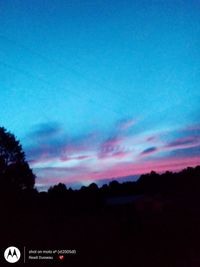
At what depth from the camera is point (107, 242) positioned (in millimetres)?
18188

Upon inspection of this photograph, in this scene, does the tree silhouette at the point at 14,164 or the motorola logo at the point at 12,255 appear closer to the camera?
the motorola logo at the point at 12,255

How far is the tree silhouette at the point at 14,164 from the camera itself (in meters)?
36.4

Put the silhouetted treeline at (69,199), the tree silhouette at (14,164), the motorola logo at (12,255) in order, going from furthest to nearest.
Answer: the tree silhouette at (14,164) < the silhouetted treeline at (69,199) < the motorola logo at (12,255)

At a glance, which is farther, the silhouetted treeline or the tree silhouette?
the tree silhouette

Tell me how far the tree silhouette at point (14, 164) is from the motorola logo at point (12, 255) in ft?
77.2

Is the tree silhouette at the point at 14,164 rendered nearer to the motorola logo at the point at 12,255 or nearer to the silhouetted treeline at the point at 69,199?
the silhouetted treeline at the point at 69,199

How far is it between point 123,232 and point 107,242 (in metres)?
3.91

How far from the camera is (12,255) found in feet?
41.6

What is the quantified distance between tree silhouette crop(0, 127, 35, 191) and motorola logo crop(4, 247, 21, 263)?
23.5 meters

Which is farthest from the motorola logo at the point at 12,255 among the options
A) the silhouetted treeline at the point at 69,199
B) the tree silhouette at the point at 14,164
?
the tree silhouette at the point at 14,164

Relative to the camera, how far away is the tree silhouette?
1433 inches

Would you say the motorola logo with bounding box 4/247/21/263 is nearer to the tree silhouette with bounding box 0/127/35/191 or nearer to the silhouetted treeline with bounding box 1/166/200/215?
the silhouetted treeline with bounding box 1/166/200/215

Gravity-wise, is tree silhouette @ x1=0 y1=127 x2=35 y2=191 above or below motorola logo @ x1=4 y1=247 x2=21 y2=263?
above

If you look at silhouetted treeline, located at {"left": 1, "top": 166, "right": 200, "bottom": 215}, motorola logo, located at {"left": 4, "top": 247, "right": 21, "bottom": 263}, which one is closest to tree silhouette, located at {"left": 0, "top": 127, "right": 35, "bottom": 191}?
silhouetted treeline, located at {"left": 1, "top": 166, "right": 200, "bottom": 215}
